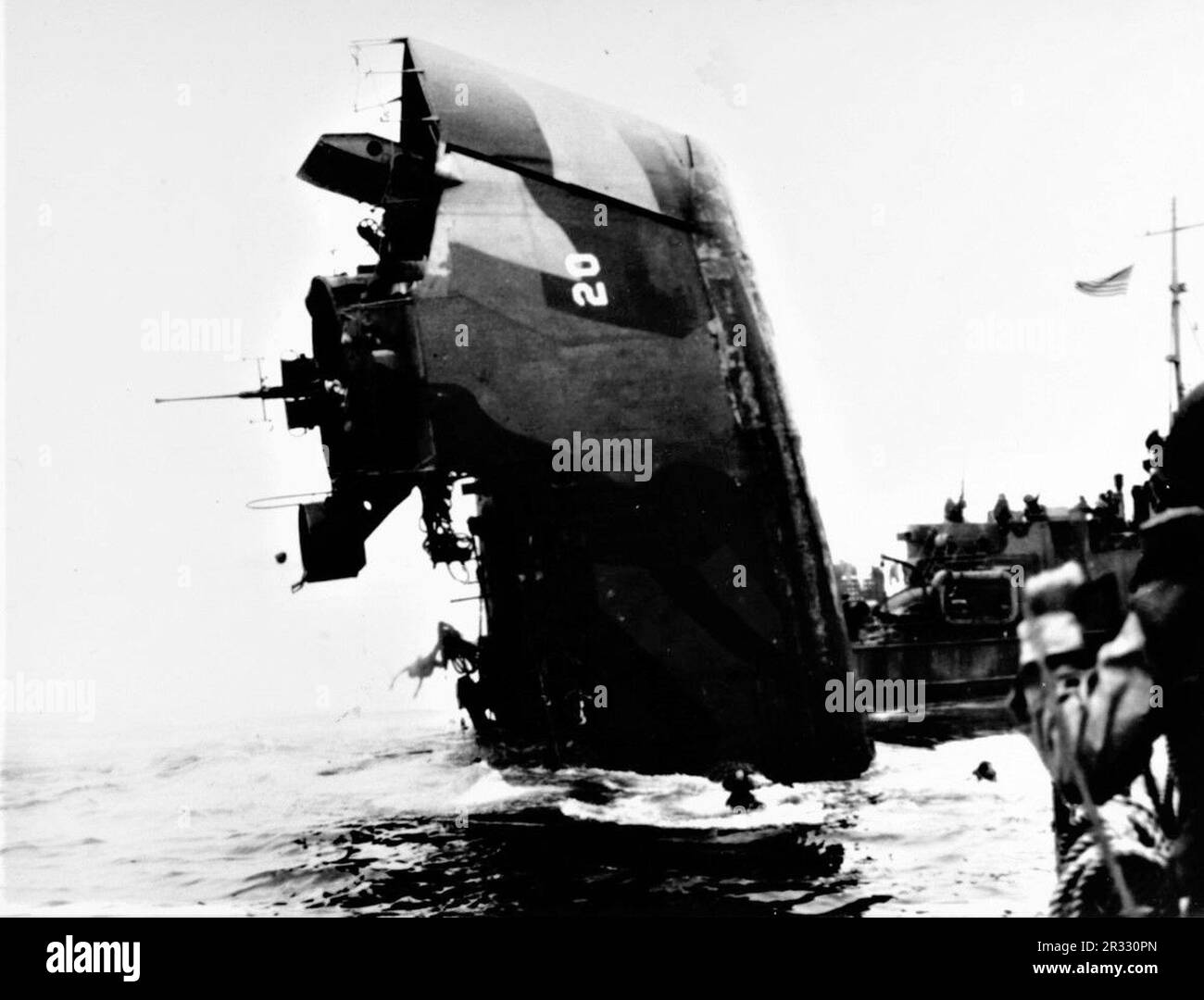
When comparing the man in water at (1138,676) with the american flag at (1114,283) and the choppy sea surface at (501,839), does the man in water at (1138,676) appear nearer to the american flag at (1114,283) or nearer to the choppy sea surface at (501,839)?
the choppy sea surface at (501,839)

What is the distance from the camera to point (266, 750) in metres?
10.0

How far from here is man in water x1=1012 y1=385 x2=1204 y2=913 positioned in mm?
3080

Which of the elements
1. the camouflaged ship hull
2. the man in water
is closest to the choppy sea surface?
the camouflaged ship hull

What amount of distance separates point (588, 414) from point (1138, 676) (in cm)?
531

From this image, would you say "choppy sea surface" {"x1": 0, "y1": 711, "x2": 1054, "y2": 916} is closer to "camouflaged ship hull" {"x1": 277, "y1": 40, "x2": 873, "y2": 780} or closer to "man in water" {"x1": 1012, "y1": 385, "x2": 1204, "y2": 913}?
"camouflaged ship hull" {"x1": 277, "y1": 40, "x2": 873, "y2": 780}

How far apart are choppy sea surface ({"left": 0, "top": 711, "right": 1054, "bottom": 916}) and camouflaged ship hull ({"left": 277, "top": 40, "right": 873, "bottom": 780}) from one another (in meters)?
0.62

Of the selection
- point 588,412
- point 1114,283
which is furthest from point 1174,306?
point 588,412

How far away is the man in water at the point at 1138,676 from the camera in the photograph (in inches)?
121

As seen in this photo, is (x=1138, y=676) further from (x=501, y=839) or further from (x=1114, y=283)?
(x=501, y=839)
